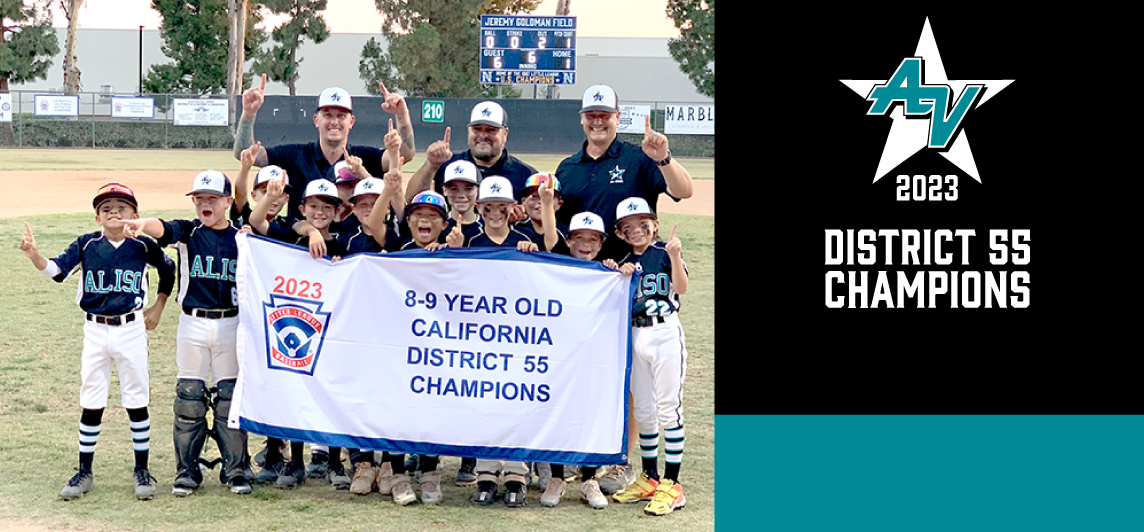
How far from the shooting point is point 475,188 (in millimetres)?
7051

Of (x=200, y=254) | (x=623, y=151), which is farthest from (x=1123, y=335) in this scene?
(x=200, y=254)

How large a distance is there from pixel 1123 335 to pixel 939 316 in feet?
3.75

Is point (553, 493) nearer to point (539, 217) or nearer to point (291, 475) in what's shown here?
point (291, 475)

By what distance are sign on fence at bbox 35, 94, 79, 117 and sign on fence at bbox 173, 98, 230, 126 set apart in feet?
15.0

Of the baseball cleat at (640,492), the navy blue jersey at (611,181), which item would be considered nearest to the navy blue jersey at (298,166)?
the navy blue jersey at (611,181)

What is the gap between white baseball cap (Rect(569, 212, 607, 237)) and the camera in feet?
22.4

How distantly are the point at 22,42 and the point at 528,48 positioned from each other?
90.4 feet

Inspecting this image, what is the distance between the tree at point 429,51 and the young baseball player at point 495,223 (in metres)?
49.7

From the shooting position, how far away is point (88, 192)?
24.9 meters

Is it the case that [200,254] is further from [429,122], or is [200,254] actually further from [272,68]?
[272,68]

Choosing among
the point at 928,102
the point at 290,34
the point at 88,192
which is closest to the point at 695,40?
the point at 290,34

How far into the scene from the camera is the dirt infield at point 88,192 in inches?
863

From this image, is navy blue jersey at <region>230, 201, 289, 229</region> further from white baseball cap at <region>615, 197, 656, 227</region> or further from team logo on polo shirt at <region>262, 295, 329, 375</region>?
white baseball cap at <region>615, 197, 656, 227</region>

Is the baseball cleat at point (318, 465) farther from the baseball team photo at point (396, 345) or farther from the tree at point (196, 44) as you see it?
the tree at point (196, 44)
